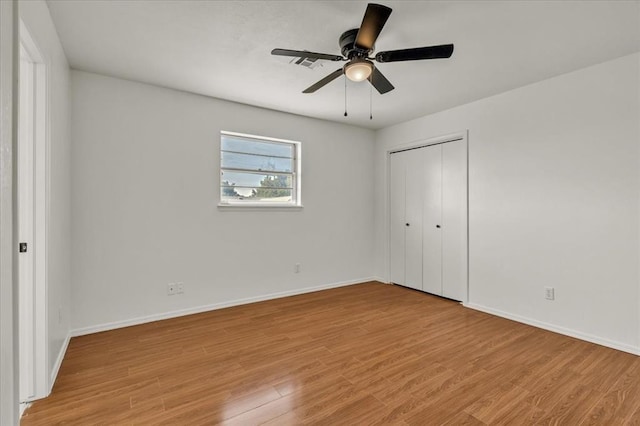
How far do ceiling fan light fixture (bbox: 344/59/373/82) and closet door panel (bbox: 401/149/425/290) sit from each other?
2.51 metres

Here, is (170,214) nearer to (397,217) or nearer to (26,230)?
(26,230)

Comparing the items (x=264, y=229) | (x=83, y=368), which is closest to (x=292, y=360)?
(x=83, y=368)

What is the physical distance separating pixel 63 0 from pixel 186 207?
78.1 inches

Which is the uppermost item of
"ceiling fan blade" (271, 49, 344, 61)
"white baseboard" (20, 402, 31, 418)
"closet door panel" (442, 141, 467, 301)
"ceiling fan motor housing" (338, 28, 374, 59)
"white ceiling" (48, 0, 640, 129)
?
"white ceiling" (48, 0, 640, 129)

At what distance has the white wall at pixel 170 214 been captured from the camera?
2984 mm

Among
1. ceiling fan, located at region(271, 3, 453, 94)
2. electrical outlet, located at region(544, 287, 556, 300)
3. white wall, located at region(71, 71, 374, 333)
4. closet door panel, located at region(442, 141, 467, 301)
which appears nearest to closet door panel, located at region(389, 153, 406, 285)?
closet door panel, located at region(442, 141, 467, 301)

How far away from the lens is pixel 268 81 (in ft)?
10.4

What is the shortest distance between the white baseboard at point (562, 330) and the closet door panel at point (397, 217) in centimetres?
119

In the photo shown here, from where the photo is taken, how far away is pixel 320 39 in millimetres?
2379

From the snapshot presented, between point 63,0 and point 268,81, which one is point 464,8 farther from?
point 63,0

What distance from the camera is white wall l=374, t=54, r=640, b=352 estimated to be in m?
2.66

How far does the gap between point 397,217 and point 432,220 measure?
63 centimetres

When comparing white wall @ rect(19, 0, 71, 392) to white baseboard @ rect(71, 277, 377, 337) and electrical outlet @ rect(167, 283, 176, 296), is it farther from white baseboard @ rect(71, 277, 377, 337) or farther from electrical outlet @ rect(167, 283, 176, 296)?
electrical outlet @ rect(167, 283, 176, 296)

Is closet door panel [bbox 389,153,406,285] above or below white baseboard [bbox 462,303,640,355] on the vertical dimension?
above
